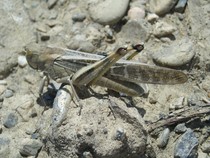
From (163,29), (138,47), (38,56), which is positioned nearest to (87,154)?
(138,47)

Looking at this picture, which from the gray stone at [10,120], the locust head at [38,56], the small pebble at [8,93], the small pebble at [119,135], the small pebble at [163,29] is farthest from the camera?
the small pebble at [163,29]

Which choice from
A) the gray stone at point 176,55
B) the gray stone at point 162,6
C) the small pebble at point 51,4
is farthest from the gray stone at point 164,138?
the small pebble at point 51,4

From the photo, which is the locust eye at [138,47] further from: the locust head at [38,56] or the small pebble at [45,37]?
the small pebble at [45,37]

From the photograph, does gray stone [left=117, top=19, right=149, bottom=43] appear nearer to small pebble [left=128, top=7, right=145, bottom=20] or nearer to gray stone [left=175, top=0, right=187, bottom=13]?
small pebble [left=128, top=7, right=145, bottom=20]

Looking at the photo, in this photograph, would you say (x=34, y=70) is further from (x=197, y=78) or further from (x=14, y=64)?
(x=197, y=78)

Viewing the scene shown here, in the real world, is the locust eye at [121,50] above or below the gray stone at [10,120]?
above

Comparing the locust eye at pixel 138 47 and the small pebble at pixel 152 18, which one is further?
the small pebble at pixel 152 18

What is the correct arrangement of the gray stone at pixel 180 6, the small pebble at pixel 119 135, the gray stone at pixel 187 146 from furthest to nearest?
the gray stone at pixel 180 6 → the gray stone at pixel 187 146 → the small pebble at pixel 119 135

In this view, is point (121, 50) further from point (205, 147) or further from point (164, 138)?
point (205, 147)

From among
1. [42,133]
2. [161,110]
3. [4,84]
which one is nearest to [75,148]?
[42,133]
